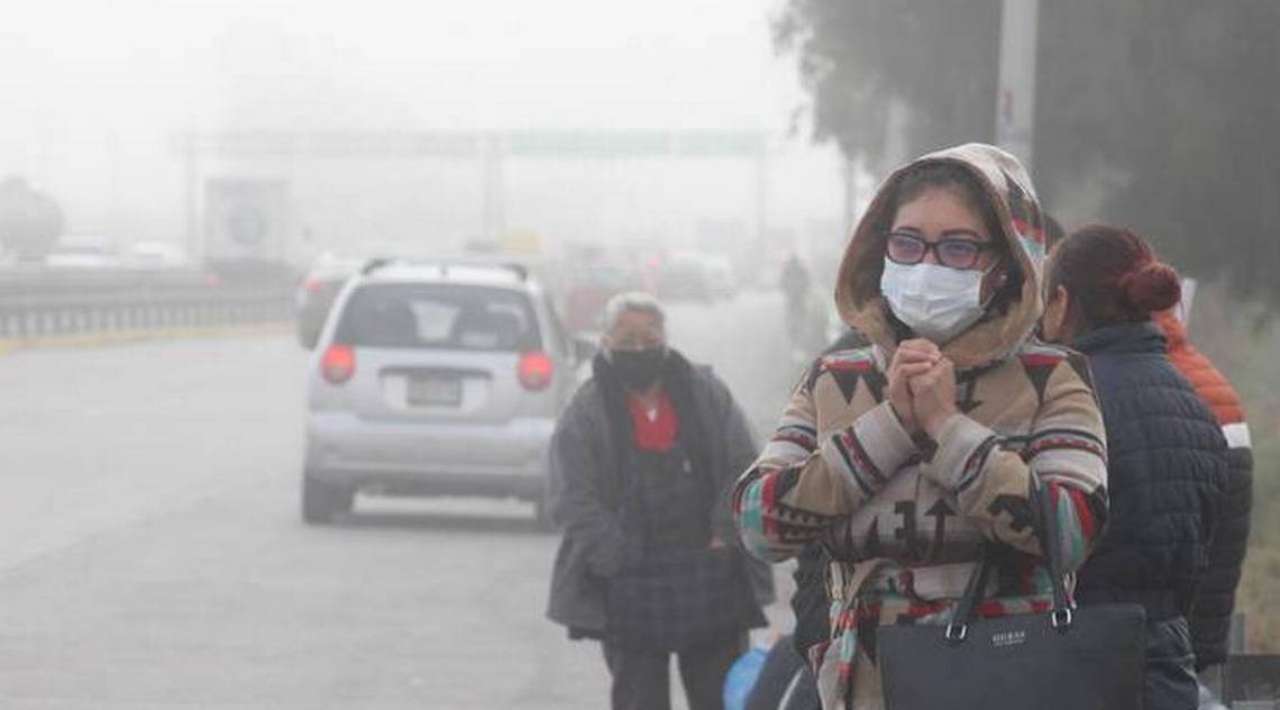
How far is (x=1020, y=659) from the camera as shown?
4730 mm

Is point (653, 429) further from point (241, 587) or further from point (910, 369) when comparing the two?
point (241, 587)

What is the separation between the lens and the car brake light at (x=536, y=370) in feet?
62.8

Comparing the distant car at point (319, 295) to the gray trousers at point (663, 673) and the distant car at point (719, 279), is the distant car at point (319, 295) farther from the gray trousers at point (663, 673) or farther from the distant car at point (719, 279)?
the distant car at point (719, 279)

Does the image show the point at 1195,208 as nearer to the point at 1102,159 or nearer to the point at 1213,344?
the point at 1102,159

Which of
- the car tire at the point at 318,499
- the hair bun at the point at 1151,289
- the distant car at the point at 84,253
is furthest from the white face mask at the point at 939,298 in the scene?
the distant car at the point at 84,253

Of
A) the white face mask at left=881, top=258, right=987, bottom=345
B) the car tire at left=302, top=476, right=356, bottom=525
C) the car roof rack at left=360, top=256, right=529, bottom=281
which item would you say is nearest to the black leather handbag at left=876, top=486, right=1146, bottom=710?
the white face mask at left=881, top=258, right=987, bottom=345

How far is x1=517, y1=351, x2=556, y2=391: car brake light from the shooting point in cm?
1916

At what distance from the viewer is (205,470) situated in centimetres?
2277

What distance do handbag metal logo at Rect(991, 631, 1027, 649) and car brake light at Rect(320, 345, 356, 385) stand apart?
573 inches

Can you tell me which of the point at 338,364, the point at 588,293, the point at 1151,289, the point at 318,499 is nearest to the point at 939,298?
the point at 1151,289

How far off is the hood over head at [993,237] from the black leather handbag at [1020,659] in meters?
0.28

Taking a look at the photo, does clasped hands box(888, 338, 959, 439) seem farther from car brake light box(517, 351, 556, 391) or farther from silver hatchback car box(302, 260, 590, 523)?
car brake light box(517, 351, 556, 391)

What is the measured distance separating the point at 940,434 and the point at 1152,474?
74 centimetres

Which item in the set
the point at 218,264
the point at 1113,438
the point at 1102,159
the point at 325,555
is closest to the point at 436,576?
the point at 325,555
